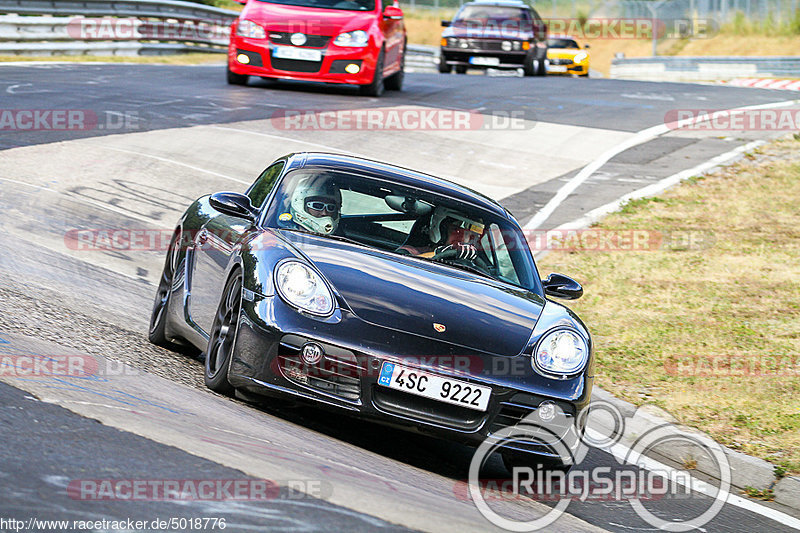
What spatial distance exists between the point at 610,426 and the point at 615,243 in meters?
5.46

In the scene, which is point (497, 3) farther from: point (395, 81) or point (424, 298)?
point (424, 298)

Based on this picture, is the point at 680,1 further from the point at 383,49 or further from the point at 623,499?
the point at 623,499

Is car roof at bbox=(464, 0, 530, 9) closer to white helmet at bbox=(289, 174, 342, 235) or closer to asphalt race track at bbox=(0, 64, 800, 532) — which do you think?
asphalt race track at bbox=(0, 64, 800, 532)

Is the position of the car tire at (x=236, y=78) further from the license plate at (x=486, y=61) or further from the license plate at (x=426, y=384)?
the license plate at (x=426, y=384)

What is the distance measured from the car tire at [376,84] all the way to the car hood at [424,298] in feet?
44.5

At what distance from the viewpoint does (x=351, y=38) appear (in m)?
18.8

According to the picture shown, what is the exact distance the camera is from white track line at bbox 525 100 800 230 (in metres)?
13.3

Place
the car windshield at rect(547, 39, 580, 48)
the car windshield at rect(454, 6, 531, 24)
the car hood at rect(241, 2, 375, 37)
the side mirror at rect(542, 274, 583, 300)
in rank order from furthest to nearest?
the car windshield at rect(547, 39, 580, 48), the car windshield at rect(454, 6, 531, 24), the car hood at rect(241, 2, 375, 37), the side mirror at rect(542, 274, 583, 300)

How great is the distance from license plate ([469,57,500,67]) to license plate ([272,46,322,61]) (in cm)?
1223

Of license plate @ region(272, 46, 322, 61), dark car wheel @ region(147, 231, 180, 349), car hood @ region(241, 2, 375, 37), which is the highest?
car hood @ region(241, 2, 375, 37)

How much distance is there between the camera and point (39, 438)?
4.23m

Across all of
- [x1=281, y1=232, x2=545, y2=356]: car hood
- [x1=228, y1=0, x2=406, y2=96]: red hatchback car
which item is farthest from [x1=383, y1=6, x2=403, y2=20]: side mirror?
[x1=281, y1=232, x2=545, y2=356]: car hood

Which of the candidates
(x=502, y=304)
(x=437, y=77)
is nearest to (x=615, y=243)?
(x=502, y=304)

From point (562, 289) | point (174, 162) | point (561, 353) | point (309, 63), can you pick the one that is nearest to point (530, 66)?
point (309, 63)
